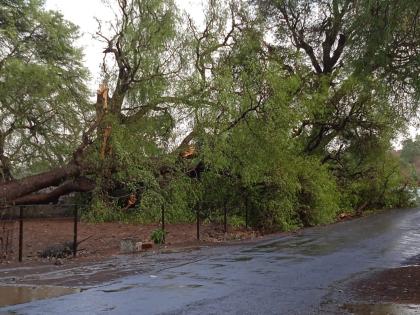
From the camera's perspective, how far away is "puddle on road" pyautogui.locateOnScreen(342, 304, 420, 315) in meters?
7.36

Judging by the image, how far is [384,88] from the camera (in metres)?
11.9

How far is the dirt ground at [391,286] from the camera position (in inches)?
328

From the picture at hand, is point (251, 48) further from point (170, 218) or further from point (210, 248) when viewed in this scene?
point (210, 248)

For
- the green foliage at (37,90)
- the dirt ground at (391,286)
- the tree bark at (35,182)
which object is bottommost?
the dirt ground at (391,286)

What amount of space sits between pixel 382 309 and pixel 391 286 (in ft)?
6.33

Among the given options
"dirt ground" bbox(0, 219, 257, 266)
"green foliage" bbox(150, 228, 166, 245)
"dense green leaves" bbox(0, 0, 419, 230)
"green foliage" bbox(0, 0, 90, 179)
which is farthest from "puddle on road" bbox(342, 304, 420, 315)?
"green foliage" bbox(0, 0, 90, 179)

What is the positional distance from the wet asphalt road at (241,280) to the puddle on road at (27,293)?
0.30m

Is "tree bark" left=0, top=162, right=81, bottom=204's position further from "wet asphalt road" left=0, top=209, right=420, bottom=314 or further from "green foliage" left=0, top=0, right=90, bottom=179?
"wet asphalt road" left=0, top=209, right=420, bottom=314

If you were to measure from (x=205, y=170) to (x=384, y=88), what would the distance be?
9.60 metres

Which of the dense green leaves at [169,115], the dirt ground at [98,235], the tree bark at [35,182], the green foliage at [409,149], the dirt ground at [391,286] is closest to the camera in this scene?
the dirt ground at [391,286]

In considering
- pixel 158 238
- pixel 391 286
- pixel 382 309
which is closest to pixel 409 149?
pixel 158 238

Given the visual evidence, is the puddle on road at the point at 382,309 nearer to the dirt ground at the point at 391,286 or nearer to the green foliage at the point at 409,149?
the dirt ground at the point at 391,286

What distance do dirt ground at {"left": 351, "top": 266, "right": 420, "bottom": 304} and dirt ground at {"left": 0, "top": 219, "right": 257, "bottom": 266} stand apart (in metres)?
6.40

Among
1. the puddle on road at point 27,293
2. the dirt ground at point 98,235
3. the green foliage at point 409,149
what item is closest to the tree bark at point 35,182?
the dirt ground at point 98,235
